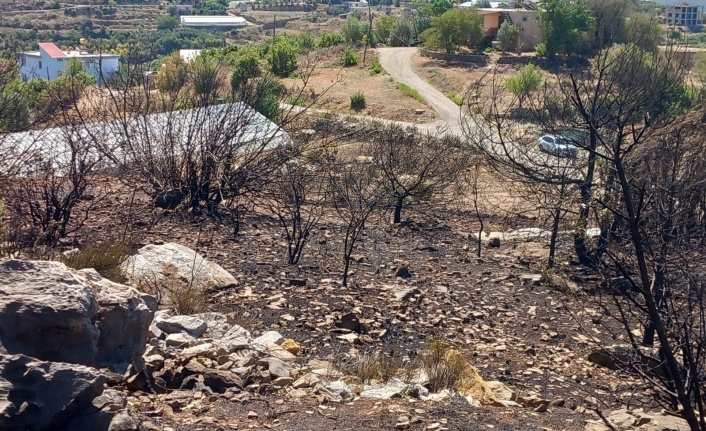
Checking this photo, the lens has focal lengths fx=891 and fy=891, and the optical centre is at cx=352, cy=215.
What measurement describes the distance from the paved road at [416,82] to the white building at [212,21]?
40.1 metres

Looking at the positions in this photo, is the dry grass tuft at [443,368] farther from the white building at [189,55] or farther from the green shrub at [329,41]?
the green shrub at [329,41]

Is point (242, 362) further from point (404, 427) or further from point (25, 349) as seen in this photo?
point (25, 349)

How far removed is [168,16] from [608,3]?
53.9 m

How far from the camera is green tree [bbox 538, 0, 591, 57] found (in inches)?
1913

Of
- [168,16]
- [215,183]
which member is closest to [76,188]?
[215,183]

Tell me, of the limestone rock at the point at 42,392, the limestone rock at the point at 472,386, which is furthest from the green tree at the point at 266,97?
the limestone rock at the point at 42,392

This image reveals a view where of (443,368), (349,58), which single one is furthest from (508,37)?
(443,368)

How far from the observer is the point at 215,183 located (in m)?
13.2

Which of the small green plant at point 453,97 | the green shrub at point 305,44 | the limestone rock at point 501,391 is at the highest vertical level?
the green shrub at point 305,44

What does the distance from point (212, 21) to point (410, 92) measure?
55.8m

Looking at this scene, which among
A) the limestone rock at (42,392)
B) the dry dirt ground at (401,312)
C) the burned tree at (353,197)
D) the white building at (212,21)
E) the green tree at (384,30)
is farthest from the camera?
the white building at (212,21)

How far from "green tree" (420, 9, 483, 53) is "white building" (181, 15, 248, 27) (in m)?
41.7

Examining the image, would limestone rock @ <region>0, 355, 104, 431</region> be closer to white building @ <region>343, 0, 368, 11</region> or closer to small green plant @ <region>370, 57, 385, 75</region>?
small green plant @ <region>370, 57, 385, 75</region>

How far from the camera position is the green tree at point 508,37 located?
2071 inches
